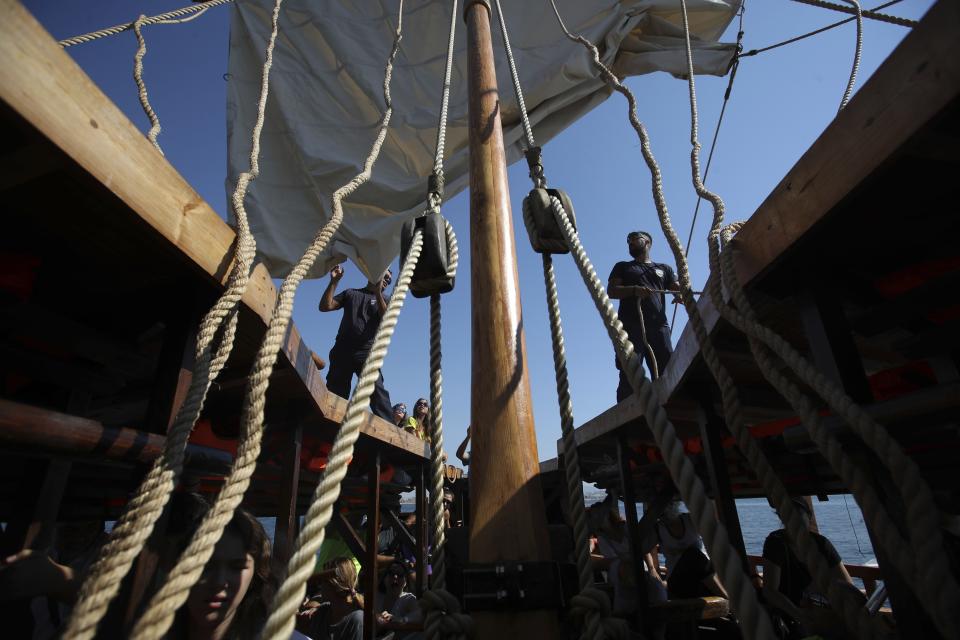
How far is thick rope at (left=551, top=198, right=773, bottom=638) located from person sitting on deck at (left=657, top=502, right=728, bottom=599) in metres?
3.45

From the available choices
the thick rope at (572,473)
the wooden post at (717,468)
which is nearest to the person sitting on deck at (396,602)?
the wooden post at (717,468)

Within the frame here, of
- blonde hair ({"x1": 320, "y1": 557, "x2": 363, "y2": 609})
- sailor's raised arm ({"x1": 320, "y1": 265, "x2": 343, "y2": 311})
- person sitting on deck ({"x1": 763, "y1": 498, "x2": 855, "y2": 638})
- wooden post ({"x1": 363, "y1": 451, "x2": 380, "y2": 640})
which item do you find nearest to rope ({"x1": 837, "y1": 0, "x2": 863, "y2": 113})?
person sitting on deck ({"x1": 763, "y1": 498, "x2": 855, "y2": 638})

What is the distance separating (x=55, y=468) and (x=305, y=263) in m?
1.82

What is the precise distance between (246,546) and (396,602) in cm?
374

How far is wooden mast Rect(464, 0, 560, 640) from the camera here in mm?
1000

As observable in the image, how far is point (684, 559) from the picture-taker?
4.09 meters

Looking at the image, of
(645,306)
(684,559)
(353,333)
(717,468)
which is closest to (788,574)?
(684,559)

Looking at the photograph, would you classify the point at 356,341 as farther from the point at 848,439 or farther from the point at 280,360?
the point at 848,439

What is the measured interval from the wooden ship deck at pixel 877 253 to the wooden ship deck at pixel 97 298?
1.46 m

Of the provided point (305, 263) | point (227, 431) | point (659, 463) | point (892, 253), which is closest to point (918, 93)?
point (892, 253)

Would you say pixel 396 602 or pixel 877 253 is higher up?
pixel 877 253

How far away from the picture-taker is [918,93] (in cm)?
80

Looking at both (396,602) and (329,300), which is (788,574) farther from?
(329,300)

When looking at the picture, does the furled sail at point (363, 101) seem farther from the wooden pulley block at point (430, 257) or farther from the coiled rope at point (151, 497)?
the coiled rope at point (151, 497)
